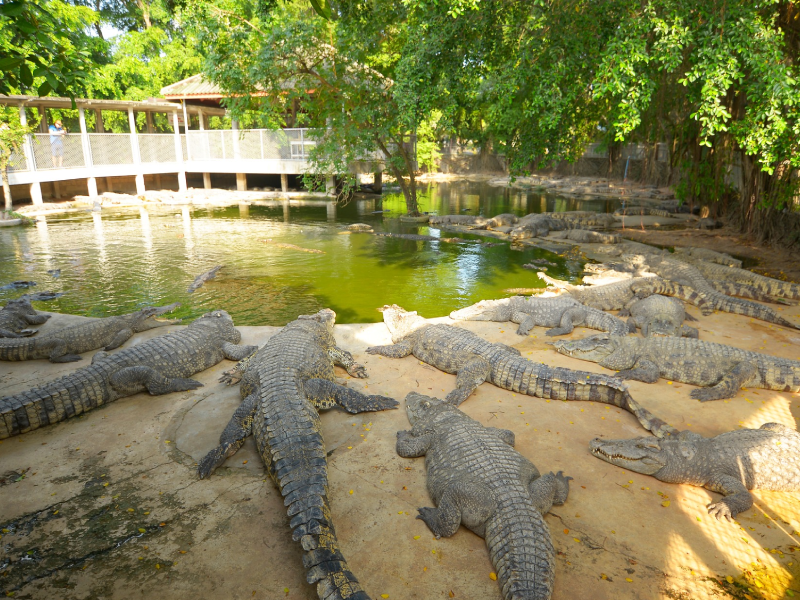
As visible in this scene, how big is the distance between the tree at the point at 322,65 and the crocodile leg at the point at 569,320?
24.9ft

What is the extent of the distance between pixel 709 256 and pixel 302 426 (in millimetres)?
11158

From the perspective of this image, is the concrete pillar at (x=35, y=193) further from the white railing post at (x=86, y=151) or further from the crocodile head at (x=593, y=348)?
the crocodile head at (x=593, y=348)

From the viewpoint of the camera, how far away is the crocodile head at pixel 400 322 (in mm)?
7078

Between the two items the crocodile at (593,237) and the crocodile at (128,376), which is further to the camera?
the crocodile at (593,237)

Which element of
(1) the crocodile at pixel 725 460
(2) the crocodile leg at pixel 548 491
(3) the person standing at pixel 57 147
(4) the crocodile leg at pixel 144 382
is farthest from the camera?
(3) the person standing at pixel 57 147

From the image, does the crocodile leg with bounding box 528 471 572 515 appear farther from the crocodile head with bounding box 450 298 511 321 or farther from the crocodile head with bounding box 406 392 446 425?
the crocodile head with bounding box 450 298 511 321

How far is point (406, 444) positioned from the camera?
14.4 ft

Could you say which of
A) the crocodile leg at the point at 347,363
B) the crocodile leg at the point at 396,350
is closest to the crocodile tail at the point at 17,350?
the crocodile leg at the point at 347,363

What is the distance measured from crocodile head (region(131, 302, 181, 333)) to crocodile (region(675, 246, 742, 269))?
1124 cm

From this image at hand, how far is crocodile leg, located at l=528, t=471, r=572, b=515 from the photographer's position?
3.64 metres

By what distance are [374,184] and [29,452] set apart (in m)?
23.2

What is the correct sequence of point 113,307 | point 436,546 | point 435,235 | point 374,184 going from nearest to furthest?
1. point 436,546
2. point 113,307
3. point 435,235
4. point 374,184

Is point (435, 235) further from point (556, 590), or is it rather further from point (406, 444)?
point (556, 590)

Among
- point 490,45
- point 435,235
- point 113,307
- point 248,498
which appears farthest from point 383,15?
point 248,498
